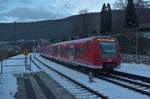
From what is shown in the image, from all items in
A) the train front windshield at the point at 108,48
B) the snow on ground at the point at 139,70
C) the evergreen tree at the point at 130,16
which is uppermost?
the evergreen tree at the point at 130,16

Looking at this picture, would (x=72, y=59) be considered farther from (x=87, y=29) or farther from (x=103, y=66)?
(x=87, y=29)

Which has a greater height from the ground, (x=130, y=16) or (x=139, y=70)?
(x=130, y=16)

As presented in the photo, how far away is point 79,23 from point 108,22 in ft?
84.6

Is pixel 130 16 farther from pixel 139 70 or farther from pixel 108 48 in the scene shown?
pixel 108 48

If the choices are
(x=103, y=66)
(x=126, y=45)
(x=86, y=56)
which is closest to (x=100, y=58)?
(x=103, y=66)

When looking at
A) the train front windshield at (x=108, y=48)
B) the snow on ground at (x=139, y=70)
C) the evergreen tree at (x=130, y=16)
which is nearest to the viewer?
the train front windshield at (x=108, y=48)

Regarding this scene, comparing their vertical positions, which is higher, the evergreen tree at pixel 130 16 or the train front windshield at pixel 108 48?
the evergreen tree at pixel 130 16

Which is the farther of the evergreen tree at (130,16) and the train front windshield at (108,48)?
the evergreen tree at (130,16)

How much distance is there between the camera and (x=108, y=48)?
3212cm

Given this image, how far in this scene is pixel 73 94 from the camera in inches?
750

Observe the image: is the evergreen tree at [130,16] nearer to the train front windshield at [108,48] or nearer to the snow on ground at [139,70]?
the snow on ground at [139,70]

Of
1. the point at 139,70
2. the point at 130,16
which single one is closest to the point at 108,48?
the point at 139,70

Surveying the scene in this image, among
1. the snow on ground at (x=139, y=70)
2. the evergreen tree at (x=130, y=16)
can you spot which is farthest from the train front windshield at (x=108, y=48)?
the evergreen tree at (x=130, y=16)

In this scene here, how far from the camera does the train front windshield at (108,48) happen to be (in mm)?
31875
